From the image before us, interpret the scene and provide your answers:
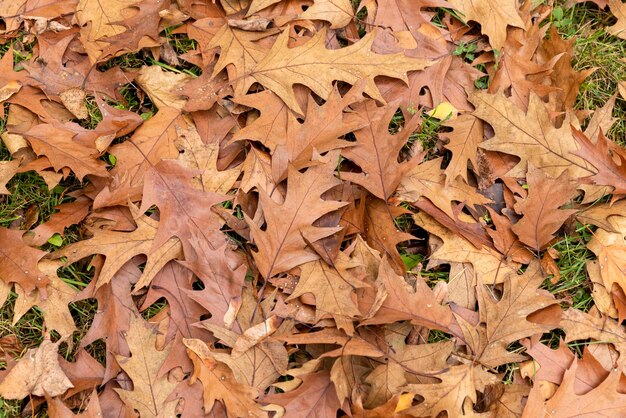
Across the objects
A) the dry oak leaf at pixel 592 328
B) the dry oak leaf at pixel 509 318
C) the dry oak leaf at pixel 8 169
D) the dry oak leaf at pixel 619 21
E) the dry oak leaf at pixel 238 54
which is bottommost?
the dry oak leaf at pixel 592 328

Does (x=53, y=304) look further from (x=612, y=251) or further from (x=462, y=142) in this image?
(x=612, y=251)

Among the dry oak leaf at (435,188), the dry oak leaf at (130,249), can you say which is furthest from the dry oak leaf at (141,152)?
the dry oak leaf at (435,188)

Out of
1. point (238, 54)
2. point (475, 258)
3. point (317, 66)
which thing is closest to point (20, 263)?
point (238, 54)

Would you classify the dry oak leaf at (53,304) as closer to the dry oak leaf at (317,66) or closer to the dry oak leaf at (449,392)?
the dry oak leaf at (317,66)

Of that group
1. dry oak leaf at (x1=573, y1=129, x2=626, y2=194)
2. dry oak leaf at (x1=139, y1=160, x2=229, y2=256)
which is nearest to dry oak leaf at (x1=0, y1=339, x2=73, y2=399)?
dry oak leaf at (x1=139, y1=160, x2=229, y2=256)

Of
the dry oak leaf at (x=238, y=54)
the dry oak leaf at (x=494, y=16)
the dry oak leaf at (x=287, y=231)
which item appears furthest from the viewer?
the dry oak leaf at (x=494, y=16)

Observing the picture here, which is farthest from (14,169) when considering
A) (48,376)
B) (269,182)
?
(269,182)
